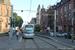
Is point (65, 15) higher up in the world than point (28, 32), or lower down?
higher up

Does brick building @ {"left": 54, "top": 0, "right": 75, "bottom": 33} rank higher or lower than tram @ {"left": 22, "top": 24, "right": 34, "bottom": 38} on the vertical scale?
higher

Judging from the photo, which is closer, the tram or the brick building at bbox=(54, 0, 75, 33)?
the tram

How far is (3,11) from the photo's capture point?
4409 cm

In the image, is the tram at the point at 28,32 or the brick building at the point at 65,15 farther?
the brick building at the point at 65,15

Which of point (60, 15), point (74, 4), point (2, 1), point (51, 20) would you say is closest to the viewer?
point (2, 1)

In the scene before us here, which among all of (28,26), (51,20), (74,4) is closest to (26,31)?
(28,26)

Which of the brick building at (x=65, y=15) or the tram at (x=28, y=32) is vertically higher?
the brick building at (x=65, y=15)

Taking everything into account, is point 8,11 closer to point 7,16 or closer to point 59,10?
point 7,16

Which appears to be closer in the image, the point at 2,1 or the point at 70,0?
the point at 2,1

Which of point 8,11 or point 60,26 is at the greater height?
point 8,11

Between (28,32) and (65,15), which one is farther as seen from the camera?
(65,15)

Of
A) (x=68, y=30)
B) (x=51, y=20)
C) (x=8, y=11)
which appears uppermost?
(x=8, y=11)

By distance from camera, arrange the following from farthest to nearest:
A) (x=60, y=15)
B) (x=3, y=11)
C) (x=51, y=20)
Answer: (x=51, y=20)
(x=3, y=11)
(x=60, y=15)

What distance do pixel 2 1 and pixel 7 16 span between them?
20.4 m
